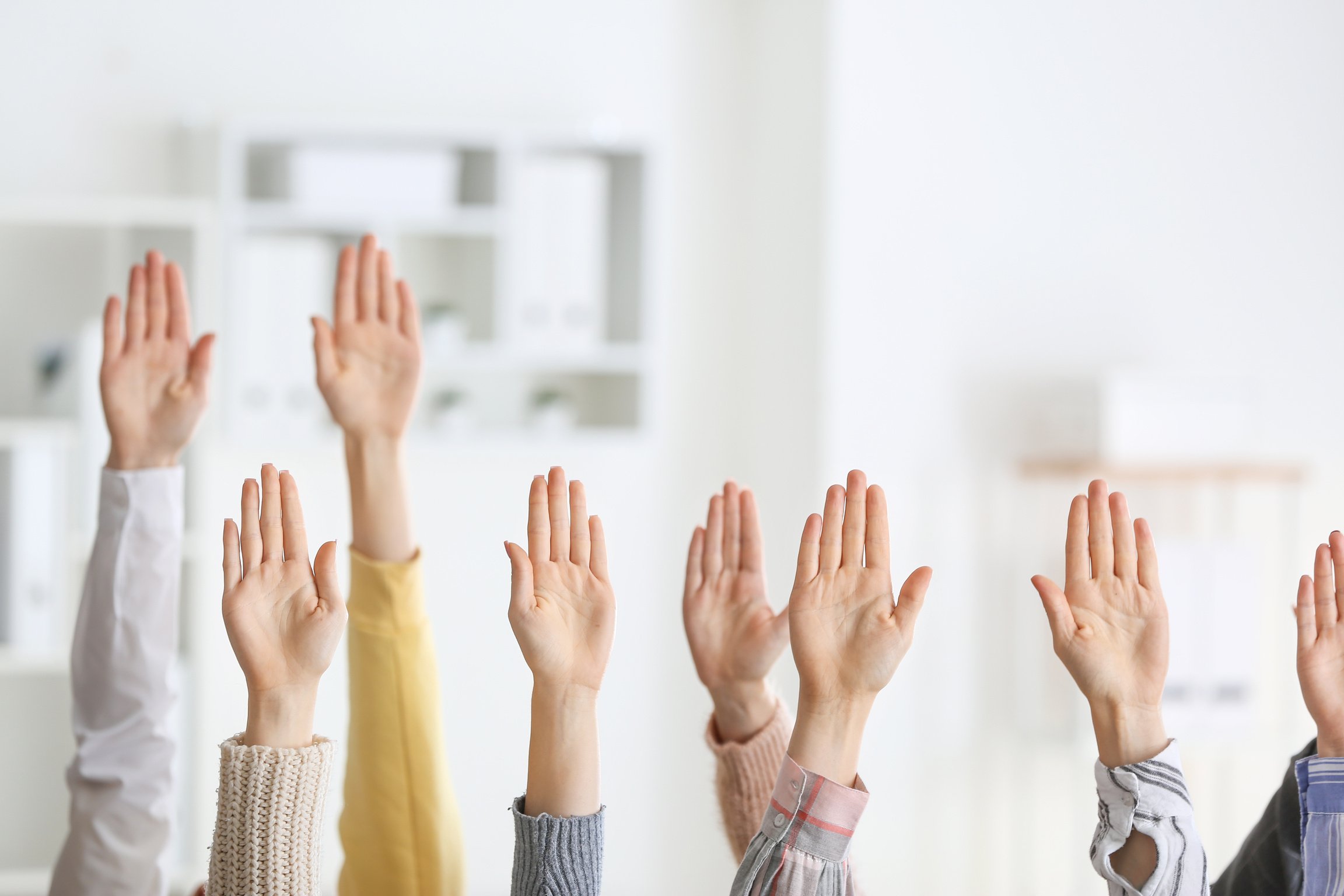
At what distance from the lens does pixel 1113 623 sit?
0.86 metres

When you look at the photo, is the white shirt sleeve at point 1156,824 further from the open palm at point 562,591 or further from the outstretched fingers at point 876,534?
the open palm at point 562,591

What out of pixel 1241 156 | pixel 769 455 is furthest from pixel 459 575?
pixel 1241 156

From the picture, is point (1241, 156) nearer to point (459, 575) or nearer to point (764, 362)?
point (764, 362)

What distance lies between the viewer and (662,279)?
258cm

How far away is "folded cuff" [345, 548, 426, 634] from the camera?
Result: 108 cm

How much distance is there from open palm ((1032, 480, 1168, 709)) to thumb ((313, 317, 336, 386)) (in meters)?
0.73

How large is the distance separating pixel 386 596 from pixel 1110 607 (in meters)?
0.67

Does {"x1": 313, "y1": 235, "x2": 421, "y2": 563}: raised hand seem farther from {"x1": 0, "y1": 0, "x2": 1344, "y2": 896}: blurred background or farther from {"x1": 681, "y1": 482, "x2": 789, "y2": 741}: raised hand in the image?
{"x1": 0, "y1": 0, "x2": 1344, "y2": 896}: blurred background

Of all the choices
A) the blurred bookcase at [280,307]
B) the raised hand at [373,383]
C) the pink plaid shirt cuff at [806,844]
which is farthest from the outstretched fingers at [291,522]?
the blurred bookcase at [280,307]

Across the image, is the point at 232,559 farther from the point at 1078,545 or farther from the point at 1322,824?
the point at 1322,824

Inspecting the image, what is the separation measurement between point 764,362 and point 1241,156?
1.15 metres

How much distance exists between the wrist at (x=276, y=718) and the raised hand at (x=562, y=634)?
0.59 ft

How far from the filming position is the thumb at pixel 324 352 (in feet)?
3.77

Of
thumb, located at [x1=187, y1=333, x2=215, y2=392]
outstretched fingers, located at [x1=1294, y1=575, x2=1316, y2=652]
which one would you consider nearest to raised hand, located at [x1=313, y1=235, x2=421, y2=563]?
thumb, located at [x1=187, y1=333, x2=215, y2=392]
